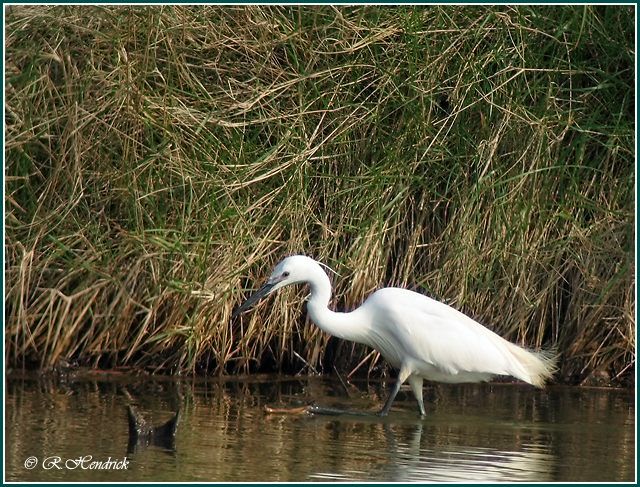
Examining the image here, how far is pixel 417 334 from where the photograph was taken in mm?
7512

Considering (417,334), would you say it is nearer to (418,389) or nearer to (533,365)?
(418,389)

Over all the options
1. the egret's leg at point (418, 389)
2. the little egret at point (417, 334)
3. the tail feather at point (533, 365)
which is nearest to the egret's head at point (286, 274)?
the little egret at point (417, 334)

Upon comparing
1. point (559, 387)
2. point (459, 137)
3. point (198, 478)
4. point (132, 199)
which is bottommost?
point (198, 478)

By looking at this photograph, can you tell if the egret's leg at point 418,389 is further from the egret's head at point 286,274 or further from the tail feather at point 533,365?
the egret's head at point 286,274

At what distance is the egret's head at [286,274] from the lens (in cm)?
737

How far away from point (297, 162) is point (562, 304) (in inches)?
83.9

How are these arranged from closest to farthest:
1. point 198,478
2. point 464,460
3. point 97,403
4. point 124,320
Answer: point 198,478 < point 464,460 < point 97,403 < point 124,320

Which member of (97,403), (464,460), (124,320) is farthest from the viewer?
(124,320)

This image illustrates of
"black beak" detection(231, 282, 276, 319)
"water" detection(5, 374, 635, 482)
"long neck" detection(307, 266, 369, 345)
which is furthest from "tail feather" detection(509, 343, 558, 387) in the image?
"black beak" detection(231, 282, 276, 319)

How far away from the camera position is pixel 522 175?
8164 mm

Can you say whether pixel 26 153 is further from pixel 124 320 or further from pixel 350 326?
pixel 350 326

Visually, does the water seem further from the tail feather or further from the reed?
the reed

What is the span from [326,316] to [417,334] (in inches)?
22.9

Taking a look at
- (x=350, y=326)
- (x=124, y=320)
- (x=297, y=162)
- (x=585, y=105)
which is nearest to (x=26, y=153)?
(x=124, y=320)
